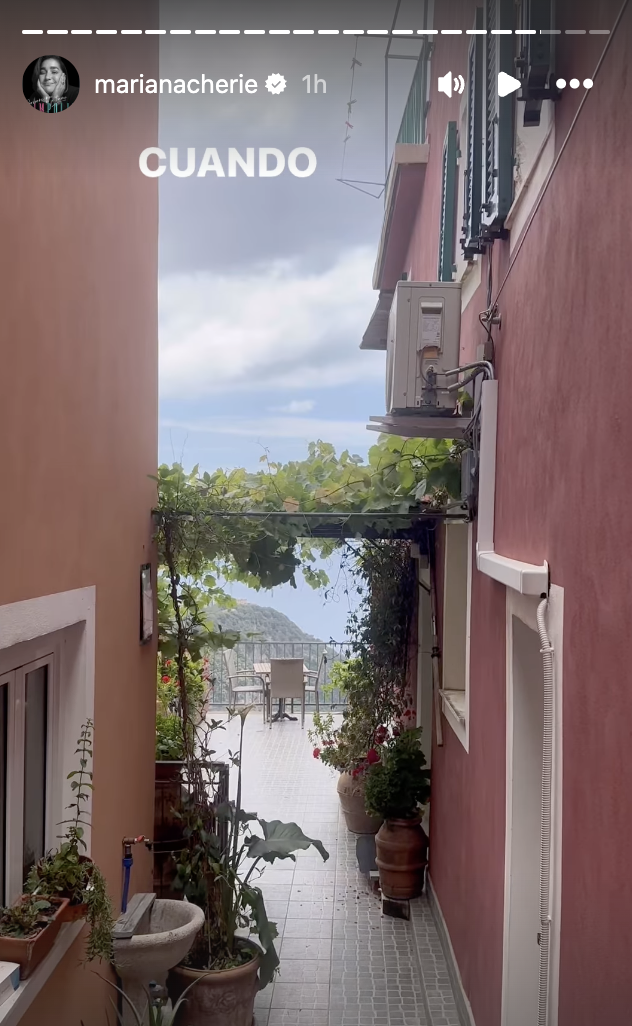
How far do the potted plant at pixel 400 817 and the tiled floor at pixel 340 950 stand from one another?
0.62 ft

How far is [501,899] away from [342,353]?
19.4 ft

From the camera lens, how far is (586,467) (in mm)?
1879

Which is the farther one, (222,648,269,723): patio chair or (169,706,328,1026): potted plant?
(222,648,269,723): patio chair

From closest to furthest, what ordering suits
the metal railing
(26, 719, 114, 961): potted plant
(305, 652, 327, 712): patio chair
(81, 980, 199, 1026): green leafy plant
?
(26, 719, 114, 961): potted plant → (81, 980, 199, 1026): green leafy plant → (305, 652, 327, 712): patio chair → the metal railing

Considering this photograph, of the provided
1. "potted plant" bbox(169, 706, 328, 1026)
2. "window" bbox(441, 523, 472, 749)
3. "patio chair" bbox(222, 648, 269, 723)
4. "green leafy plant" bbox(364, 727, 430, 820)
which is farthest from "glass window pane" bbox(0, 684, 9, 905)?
"patio chair" bbox(222, 648, 269, 723)

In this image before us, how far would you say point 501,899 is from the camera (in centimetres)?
305

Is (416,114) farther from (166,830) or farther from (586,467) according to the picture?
(586,467)

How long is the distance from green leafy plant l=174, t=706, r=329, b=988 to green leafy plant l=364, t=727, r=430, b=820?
1085 mm

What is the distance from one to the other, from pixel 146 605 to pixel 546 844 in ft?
8.28

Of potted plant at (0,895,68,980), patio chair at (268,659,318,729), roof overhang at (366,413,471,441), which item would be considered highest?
roof overhang at (366,413,471,441)

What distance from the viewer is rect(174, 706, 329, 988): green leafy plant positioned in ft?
13.1

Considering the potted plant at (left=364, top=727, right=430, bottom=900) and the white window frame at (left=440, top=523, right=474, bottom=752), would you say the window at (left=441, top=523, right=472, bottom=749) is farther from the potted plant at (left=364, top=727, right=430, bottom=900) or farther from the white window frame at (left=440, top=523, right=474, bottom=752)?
the potted plant at (left=364, top=727, right=430, bottom=900)

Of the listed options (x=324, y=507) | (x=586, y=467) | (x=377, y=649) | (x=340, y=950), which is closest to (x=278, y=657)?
(x=377, y=649)

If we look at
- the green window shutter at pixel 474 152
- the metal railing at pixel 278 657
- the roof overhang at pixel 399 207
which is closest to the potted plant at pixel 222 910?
the green window shutter at pixel 474 152
